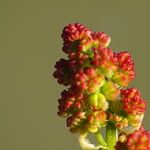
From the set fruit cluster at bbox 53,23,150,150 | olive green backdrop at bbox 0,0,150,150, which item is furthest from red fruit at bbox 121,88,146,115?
olive green backdrop at bbox 0,0,150,150

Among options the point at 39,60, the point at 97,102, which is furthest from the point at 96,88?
the point at 39,60

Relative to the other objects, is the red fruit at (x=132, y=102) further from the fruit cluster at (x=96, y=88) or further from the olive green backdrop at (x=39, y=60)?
the olive green backdrop at (x=39, y=60)

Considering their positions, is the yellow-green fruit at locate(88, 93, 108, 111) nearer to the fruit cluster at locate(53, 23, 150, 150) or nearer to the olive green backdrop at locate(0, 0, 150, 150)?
the fruit cluster at locate(53, 23, 150, 150)

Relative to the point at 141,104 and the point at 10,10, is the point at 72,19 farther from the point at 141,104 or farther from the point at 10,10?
the point at 141,104

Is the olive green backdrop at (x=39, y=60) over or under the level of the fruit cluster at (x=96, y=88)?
over

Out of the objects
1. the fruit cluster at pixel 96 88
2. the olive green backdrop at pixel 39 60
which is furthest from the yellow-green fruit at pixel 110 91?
the olive green backdrop at pixel 39 60

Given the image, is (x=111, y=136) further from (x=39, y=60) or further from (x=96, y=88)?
(x=39, y=60)

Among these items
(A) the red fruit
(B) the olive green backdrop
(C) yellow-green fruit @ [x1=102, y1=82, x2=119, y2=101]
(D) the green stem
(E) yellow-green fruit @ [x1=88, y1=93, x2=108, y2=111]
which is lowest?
(D) the green stem

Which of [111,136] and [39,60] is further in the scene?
[39,60]
